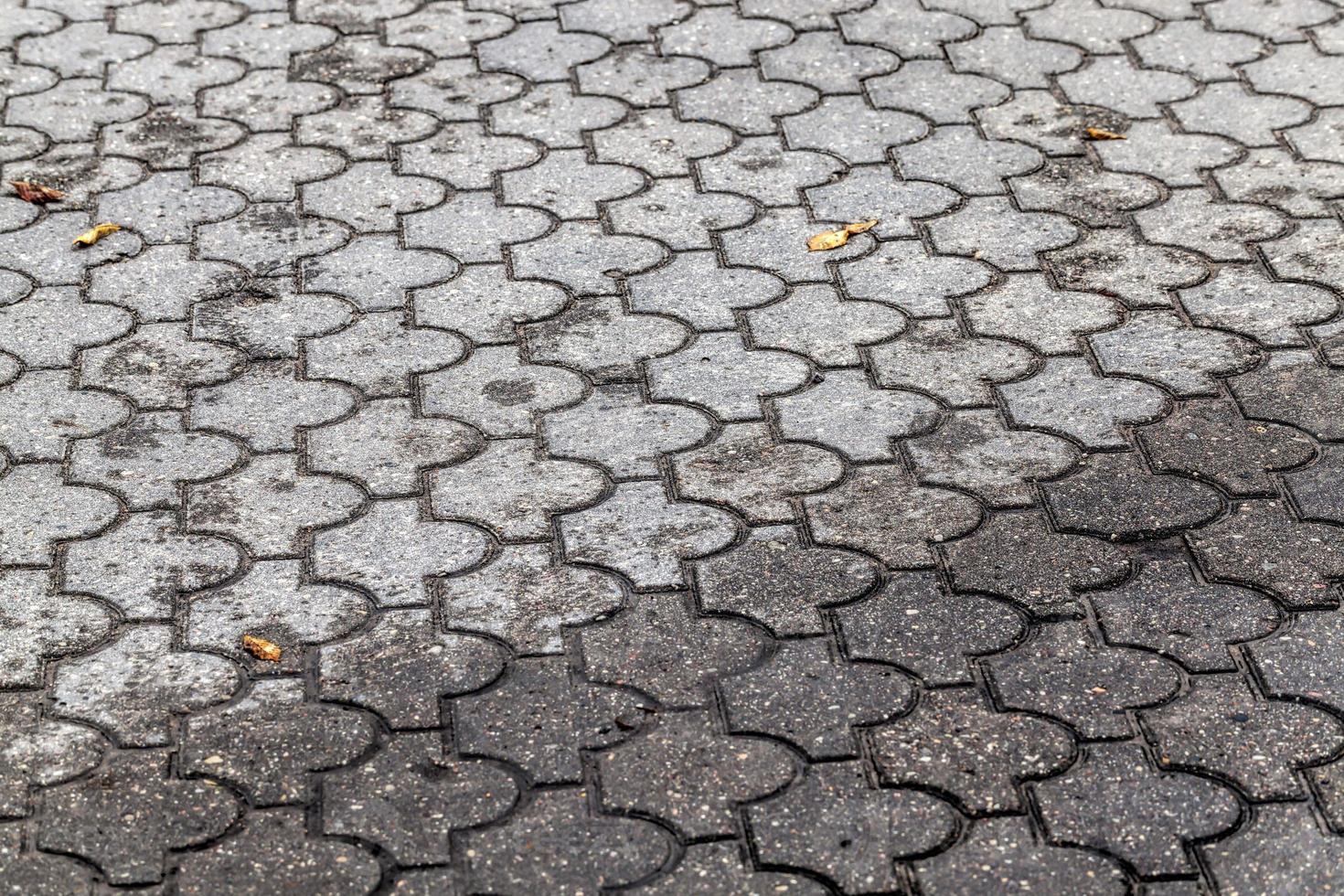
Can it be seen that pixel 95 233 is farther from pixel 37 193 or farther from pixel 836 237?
pixel 836 237

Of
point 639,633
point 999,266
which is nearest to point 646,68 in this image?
point 999,266

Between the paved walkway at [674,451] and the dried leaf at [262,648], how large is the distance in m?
0.04

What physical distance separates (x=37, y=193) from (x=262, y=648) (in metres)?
2.30

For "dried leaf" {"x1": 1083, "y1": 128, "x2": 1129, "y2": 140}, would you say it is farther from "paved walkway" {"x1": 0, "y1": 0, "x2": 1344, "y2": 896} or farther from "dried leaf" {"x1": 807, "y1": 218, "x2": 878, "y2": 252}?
"dried leaf" {"x1": 807, "y1": 218, "x2": 878, "y2": 252}

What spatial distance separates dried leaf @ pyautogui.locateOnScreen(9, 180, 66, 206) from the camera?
4.93 metres

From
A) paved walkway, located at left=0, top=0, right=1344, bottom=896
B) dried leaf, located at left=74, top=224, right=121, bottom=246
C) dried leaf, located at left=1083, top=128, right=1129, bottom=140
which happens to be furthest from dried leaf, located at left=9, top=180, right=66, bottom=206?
dried leaf, located at left=1083, top=128, right=1129, bottom=140

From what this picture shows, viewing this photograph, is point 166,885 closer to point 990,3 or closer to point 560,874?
point 560,874

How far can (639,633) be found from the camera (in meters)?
3.27

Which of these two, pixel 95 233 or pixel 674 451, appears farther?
pixel 95 233

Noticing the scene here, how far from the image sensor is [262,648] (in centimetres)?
323

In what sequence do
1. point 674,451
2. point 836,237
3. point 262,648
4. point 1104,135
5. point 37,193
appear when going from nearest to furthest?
point 262,648, point 674,451, point 836,237, point 37,193, point 1104,135

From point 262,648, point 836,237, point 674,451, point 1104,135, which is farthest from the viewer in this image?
point 1104,135

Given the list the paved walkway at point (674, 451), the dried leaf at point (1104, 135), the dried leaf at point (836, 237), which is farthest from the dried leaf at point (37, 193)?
the dried leaf at point (1104, 135)

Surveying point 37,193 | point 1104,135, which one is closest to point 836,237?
point 1104,135
